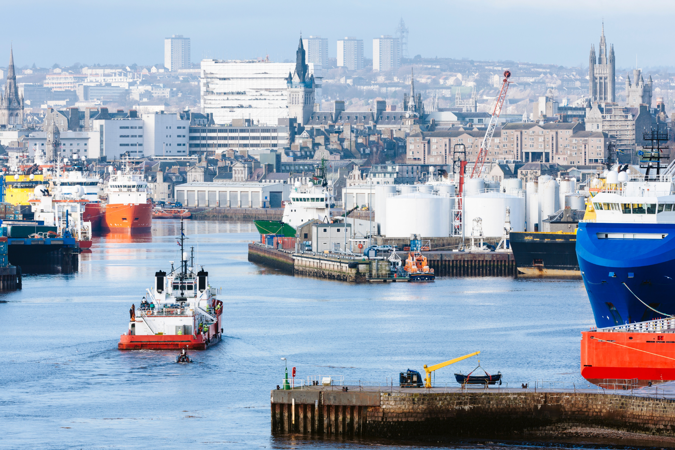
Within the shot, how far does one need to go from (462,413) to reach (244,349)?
14368 millimetres

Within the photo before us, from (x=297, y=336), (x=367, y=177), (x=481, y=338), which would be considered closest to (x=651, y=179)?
(x=481, y=338)

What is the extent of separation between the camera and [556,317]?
5181cm

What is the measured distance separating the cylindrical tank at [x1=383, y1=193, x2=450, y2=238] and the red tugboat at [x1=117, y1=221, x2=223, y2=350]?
134ft

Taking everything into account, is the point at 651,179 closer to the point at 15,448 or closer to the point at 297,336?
the point at 297,336

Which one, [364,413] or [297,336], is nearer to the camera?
[364,413]

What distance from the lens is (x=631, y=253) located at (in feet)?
123

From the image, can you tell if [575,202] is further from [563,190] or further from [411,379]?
[411,379]

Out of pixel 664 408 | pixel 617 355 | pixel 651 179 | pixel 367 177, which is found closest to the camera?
pixel 664 408

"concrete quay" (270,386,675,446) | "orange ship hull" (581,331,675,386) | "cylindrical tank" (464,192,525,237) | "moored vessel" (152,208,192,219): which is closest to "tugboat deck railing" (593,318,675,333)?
"orange ship hull" (581,331,675,386)

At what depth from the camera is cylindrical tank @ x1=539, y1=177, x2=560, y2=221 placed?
87.2m

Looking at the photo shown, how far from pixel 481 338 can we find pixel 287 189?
368 ft

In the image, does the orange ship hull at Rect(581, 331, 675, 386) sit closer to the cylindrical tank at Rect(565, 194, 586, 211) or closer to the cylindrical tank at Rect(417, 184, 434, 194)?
the cylindrical tank at Rect(565, 194, 586, 211)

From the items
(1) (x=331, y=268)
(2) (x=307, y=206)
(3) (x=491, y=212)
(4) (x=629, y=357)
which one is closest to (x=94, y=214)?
(2) (x=307, y=206)

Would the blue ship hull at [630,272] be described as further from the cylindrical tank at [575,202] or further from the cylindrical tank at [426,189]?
the cylindrical tank at [426,189]
